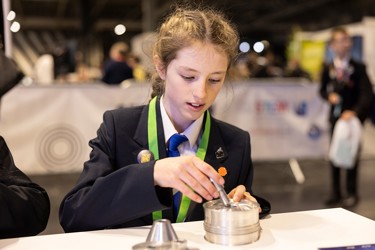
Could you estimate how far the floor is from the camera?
414cm

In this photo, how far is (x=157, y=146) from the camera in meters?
1.35

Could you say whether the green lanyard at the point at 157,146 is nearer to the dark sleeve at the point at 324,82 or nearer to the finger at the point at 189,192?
the finger at the point at 189,192

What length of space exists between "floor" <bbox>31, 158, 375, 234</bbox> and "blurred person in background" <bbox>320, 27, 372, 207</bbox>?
156 millimetres

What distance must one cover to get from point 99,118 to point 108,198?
3.47 m

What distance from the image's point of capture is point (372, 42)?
20.2ft

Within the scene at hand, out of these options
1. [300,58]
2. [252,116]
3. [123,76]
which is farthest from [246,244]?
[300,58]

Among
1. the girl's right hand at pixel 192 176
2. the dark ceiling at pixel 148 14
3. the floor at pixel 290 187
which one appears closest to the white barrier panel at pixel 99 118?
the floor at pixel 290 187

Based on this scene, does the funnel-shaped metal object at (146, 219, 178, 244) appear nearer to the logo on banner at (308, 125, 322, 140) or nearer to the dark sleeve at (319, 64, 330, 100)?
the dark sleeve at (319, 64, 330, 100)

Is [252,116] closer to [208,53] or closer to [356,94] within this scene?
[356,94]

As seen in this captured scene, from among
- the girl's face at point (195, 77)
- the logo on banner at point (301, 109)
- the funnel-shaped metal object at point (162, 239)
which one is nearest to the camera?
the funnel-shaped metal object at point (162, 239)

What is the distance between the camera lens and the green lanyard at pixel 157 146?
1.30m

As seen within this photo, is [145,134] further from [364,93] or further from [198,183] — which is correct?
[364,93]

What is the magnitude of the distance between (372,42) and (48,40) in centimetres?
1700

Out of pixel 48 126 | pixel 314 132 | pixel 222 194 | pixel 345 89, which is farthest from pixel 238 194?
pixel 314 132
